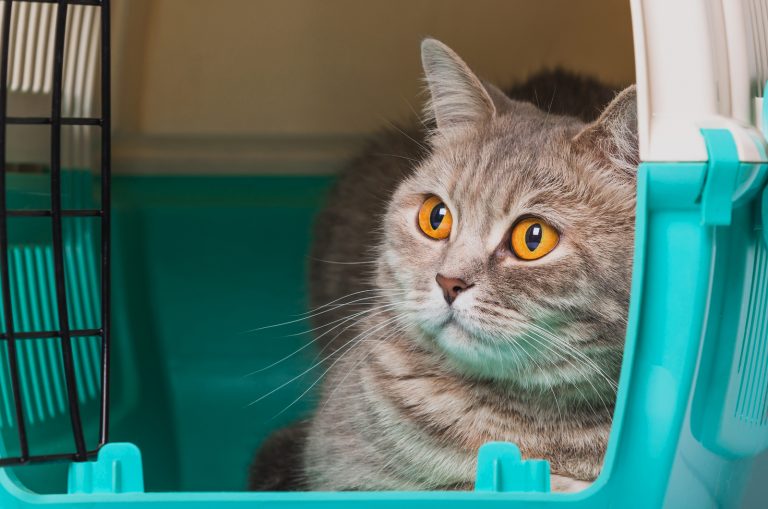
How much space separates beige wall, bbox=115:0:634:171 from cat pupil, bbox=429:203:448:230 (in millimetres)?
970

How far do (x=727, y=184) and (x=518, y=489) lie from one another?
0.43 meters

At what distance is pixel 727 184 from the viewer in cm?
100

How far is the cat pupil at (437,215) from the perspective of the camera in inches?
52.5

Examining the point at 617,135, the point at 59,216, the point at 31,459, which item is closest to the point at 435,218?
the point at 617,135

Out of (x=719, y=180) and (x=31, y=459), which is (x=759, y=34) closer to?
(x=719, y=180)

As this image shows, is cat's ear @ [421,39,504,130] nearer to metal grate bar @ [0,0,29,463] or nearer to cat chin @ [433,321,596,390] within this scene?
cat chin @ [433,321,596,390]

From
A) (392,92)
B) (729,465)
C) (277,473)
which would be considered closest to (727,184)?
(729,465)

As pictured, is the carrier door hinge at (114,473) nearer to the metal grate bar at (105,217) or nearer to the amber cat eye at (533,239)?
the metal grate bar at (105,217)

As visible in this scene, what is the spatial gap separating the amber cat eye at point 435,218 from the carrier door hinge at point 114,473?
1.66ft

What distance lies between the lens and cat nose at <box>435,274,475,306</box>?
1189mm

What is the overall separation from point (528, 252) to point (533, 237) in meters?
0.02

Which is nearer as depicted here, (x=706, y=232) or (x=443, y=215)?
(x=706, y=232)

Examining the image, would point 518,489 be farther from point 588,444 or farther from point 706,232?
point 706,232

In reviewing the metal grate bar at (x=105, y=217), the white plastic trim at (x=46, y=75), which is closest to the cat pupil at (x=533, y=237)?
the metal grate bar at (x=105, y=217)
